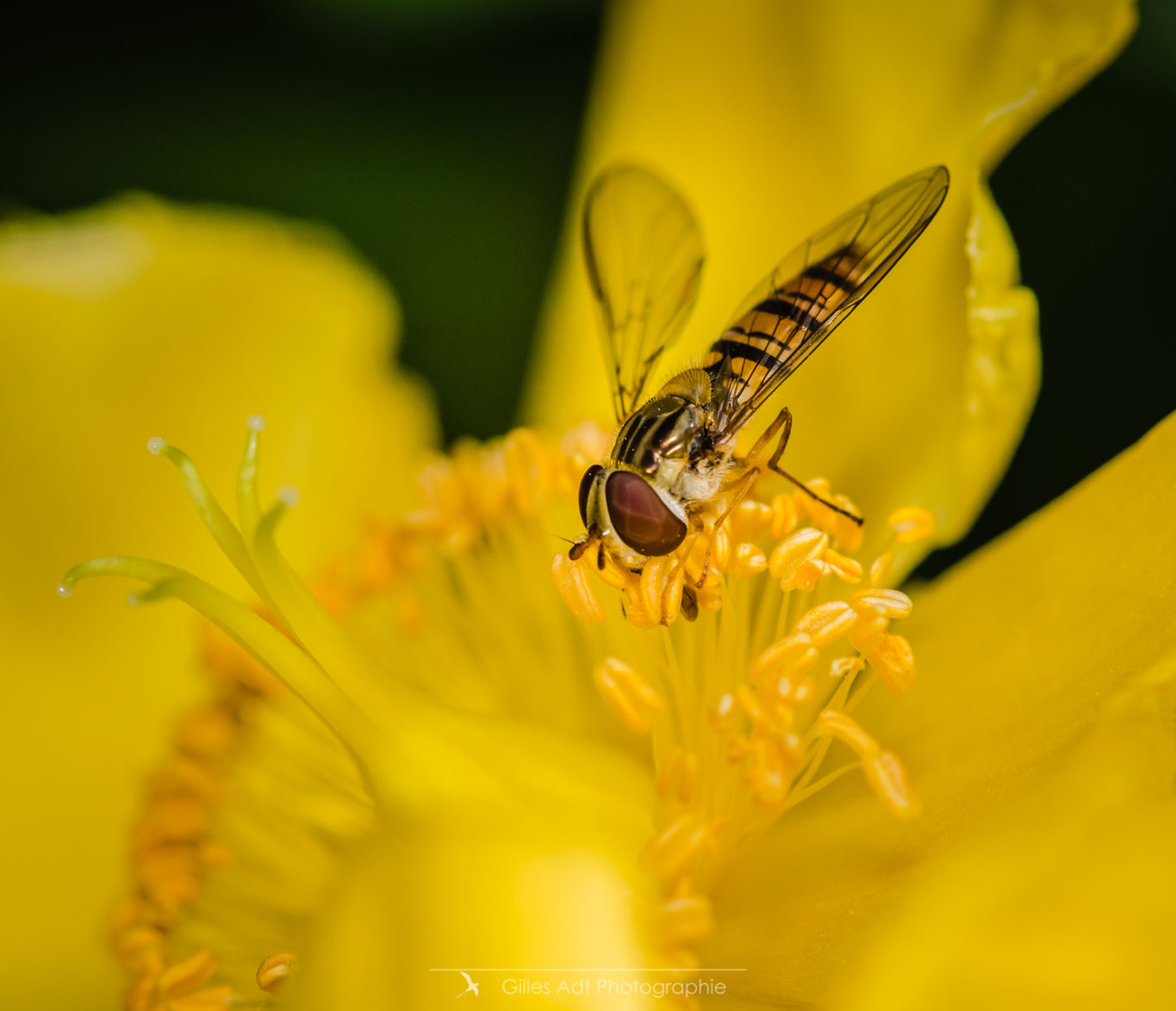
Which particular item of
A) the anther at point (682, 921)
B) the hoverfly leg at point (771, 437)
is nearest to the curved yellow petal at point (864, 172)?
the hoverfly leg at point (771, 437)

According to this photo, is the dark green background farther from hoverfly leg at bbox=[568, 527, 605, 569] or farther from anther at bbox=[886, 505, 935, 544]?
hoverfly leg at bbox=[568, 527, 605, 569]

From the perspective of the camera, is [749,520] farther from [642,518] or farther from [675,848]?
[675,848]

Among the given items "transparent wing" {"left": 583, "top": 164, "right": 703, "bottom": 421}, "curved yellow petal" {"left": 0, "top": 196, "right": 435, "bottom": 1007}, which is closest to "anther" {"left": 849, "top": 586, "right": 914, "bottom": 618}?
"transparent wing" {"left": 583, "top": 164, "right": 703, "bottom": 421}

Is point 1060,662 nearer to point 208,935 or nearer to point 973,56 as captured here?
point 973,56

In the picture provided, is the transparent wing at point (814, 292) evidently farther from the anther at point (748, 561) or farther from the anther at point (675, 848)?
the anther at point (675, 848)

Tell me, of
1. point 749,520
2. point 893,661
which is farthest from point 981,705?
point 749,520

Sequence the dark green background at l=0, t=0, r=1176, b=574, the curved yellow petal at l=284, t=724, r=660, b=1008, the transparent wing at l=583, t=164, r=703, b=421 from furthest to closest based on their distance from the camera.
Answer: the dark green background at l=0, t=0, r=1176, b=574
the transparent wing at l=583, t=164, r=703, b=421
the curved yellow petal at l=284, t=724, r=660, b=1008
